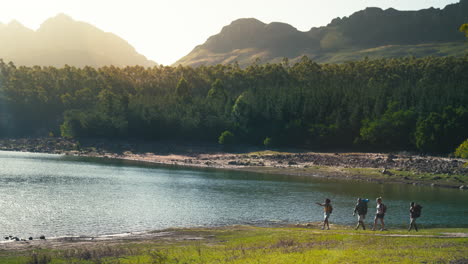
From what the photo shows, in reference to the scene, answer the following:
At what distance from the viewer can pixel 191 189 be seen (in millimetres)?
68000

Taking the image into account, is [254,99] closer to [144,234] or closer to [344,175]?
[344,175]

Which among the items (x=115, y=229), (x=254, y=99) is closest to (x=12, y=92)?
(x=254, y=99)

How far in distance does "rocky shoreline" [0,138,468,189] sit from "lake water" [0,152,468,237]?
8.68 metres

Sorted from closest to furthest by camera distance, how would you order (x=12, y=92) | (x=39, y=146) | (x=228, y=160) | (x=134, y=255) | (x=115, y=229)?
(x=134, y=255) → (x=115, y=229) → (x=228, y=160) → (x=39, y=146) → (x=12, y=92)

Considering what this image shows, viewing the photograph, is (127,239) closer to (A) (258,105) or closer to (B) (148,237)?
(B) (148,237)

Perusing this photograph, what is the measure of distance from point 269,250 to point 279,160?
85884mm

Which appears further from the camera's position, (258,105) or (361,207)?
(258,105)

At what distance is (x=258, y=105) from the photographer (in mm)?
142000

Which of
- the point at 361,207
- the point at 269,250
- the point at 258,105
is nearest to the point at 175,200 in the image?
the point at 361,207

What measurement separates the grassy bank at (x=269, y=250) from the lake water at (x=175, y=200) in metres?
9.31

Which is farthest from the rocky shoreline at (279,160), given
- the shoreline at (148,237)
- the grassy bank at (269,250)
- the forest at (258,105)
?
the grassy bank at (269,250)

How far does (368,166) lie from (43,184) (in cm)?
6544

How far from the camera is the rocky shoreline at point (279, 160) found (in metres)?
86.4

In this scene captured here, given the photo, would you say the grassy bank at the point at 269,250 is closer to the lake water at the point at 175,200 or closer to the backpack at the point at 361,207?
the backpack at the point at 361,207
